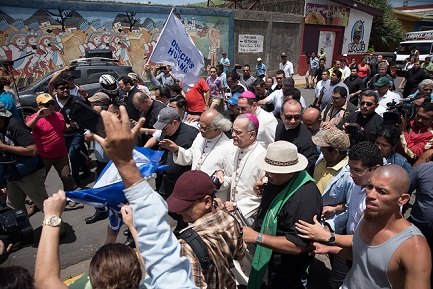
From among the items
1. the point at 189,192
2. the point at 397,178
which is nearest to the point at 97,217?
the point at 189,192

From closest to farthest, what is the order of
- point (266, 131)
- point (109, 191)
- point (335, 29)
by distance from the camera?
1. point (109, 191)
2. point (266, 131)
3. point (335, 29)

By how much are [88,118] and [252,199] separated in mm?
1869

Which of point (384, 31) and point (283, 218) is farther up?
point (283, 218)

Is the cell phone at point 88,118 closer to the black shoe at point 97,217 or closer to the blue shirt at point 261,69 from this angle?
the black shoe at point 97,217

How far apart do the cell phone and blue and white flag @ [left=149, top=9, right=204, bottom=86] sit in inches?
175

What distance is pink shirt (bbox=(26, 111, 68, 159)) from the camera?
183 inches

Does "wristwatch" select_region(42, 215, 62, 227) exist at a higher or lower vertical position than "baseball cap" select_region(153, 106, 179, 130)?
higher

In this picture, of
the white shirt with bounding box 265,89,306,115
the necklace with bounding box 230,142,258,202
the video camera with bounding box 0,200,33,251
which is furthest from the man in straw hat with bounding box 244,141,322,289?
the white shirt with bounding box 265,89,306,115

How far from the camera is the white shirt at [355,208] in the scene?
2555 millimetres

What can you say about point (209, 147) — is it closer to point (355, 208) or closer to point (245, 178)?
point (245, 178)

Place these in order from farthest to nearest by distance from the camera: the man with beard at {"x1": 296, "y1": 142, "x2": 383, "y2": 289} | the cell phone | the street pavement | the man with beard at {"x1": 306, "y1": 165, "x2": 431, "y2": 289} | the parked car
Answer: the parked car
the street pavement
the man with beard at {"x1": 296, "y1": 142, "x2": 383, "y2": 289}
the man with beard at {"x1": 306, "y1": 165, "x2": 431, "y2": 289}
the cell phone

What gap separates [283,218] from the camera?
2.40 m

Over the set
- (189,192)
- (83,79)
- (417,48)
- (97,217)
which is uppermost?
(189,192)

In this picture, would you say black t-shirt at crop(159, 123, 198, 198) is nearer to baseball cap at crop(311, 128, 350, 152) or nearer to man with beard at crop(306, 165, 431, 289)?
baseball cap at crop(311, 128, 350, 152)
